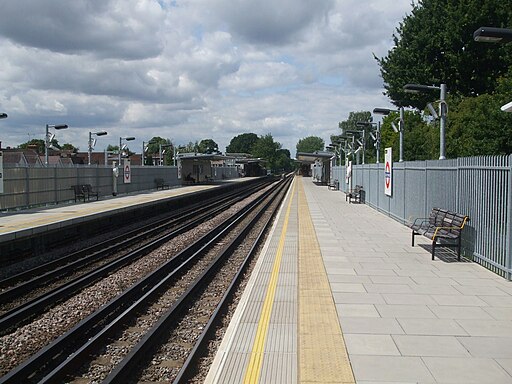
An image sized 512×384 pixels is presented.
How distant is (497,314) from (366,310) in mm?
1636

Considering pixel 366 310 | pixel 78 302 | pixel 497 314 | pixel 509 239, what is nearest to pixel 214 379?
pixel 366 310

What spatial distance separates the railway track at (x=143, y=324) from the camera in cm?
575

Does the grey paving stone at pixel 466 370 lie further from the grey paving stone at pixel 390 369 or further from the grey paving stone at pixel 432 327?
the grey paving stone at pixel 432 327

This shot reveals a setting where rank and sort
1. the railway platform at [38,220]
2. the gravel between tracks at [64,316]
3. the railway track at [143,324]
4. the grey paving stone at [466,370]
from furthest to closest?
the railway platform at [38,220]
the gravel between tracks at [64,316]
the railway track at [143,324]
the grey paving stone at [466,370]

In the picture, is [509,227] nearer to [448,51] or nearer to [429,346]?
[429,346]

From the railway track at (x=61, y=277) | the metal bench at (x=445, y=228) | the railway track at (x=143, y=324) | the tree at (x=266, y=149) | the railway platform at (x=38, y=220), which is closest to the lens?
the railway track at (x=143, y=324)

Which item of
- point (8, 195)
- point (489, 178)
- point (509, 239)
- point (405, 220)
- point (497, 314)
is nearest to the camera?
point (497, 314)

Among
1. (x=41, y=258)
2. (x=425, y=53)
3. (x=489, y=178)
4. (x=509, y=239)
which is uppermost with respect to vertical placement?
(x=425, y=53)

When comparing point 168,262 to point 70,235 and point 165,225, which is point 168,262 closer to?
point 70,235

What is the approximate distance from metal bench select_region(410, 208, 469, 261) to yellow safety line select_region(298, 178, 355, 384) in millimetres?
2523

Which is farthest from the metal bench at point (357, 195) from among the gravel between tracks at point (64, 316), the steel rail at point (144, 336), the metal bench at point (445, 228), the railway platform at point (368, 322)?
the steel rail at point (144, 336)

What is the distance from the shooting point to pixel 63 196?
25688 millimetres

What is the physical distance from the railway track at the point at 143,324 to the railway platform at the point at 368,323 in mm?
655

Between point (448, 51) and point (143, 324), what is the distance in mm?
28555
